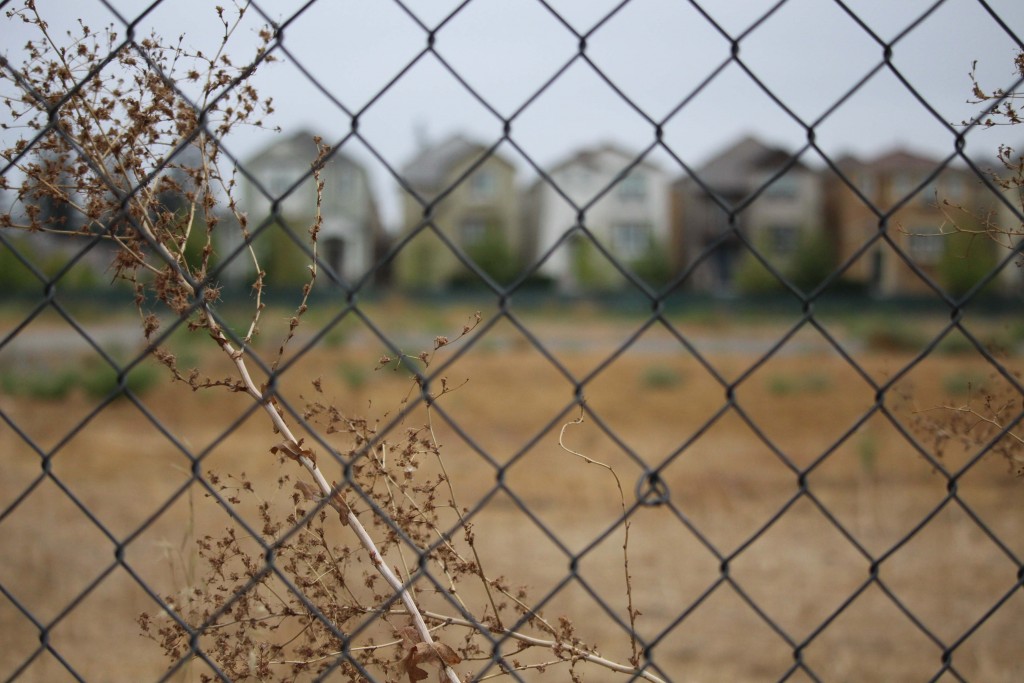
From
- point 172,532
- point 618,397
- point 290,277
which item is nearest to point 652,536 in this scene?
point 172,532

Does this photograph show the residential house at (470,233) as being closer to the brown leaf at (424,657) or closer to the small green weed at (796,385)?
the small green weed at (796,385)

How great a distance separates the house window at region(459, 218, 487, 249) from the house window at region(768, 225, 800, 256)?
836 centimetres

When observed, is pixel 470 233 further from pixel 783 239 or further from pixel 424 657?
pixel 424 657

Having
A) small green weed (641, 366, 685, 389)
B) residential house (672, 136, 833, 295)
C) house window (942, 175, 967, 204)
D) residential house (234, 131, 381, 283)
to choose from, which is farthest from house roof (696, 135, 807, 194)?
small green weed (641, 366, 685, 389)

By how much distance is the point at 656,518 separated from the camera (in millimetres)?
6340

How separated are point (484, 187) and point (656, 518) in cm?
2258

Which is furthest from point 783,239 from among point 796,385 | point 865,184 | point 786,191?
point 865,184

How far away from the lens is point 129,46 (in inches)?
42.2

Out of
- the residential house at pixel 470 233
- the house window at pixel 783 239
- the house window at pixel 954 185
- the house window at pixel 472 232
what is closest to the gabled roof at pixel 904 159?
the house window at pixel 954 185

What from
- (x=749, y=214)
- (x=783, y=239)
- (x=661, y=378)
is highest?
(x=749, y=214)

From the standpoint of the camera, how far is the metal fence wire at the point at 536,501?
1.11m

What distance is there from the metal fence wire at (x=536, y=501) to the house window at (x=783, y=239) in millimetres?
13196

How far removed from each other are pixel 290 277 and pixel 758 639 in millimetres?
17153

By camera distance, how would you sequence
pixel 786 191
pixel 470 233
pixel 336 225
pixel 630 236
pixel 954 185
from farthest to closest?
Result: pixel 786 191 < pixel 630 236 < pixel 470 233 < pixel 336 225 < pixel 954 185
